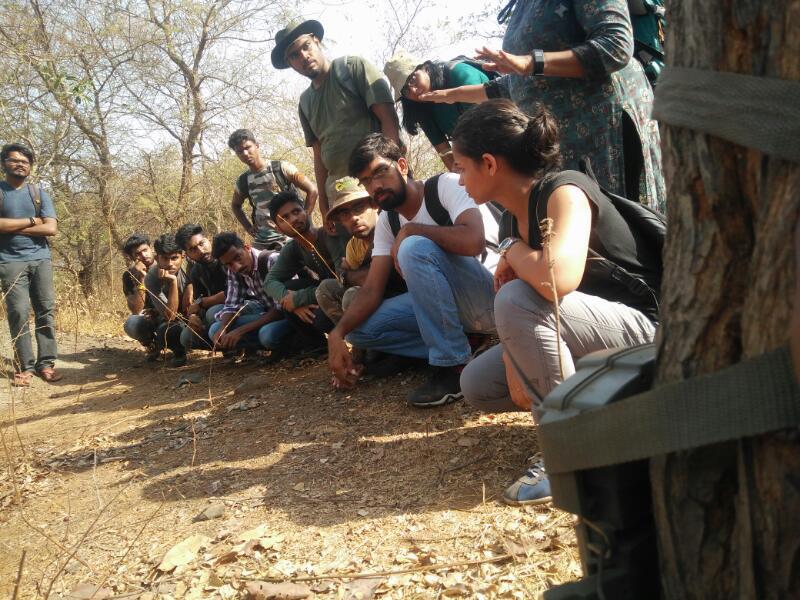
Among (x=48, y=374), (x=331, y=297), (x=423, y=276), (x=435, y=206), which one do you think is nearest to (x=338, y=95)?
(x=331, y=297)

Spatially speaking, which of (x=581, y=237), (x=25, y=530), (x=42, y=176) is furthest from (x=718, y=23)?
(x=42, y=176)

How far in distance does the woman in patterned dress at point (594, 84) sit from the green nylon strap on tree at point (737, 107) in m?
1.70

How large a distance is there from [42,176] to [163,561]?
36.1 feet

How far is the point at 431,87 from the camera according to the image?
12.1ft

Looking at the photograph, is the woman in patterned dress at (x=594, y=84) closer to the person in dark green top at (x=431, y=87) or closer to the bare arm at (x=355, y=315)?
the person in dark green top at (x=431, y=87)

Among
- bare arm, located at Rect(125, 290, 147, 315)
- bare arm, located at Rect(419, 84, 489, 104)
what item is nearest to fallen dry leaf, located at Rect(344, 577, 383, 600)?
bare arm, located at Rect(419, 84, 489, 104)

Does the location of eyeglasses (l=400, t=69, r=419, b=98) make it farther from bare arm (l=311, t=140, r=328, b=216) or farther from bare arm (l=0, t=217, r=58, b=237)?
bare arm (l=0, t=217, r=58, b=237)

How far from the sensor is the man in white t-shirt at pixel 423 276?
314 centimetres

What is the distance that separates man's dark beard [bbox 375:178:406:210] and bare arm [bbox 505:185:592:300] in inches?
62.6

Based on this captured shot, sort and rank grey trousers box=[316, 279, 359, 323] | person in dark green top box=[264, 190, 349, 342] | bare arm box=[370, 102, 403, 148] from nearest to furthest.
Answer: grey trousers box=[316, 279, 359, 323]
bare arm box=[370, 102, 403, 148]
person in dark green top box=[264, 190, 349, 342]

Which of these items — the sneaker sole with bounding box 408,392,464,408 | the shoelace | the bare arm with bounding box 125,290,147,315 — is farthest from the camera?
the bare arm with bounding box 125,290,147,315

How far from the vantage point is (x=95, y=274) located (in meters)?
11.7

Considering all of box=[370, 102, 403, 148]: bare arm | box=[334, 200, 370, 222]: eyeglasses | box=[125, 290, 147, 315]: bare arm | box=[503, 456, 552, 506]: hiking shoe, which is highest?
box=[370, 102, 403, 148]: bare arm

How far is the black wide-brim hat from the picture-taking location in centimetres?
453
